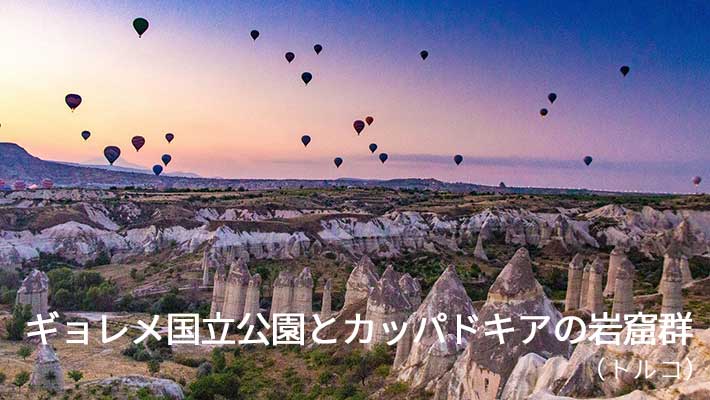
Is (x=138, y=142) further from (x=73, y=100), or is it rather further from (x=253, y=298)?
(x=253, y=298)

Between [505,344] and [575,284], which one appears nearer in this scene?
[505,344]

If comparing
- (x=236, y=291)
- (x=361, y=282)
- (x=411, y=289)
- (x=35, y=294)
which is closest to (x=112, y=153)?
(x=35, y=294)

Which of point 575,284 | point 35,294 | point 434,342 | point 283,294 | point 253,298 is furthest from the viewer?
point 575,284

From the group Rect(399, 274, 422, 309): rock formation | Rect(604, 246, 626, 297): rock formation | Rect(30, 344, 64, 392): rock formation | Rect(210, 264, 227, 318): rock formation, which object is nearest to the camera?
Rect(30, 344, 64, 392): rock formation

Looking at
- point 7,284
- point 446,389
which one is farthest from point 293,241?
point 446,389

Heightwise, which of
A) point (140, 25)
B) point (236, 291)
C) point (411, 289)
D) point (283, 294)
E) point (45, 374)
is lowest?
point (45, 374)

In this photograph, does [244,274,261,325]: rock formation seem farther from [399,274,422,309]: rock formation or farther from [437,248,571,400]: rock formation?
[437,248,571,400]: rock formation

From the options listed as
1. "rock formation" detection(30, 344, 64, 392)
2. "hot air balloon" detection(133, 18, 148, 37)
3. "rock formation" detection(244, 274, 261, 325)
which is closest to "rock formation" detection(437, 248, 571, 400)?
"rock formation" detection(30, 344, 64, 392)
